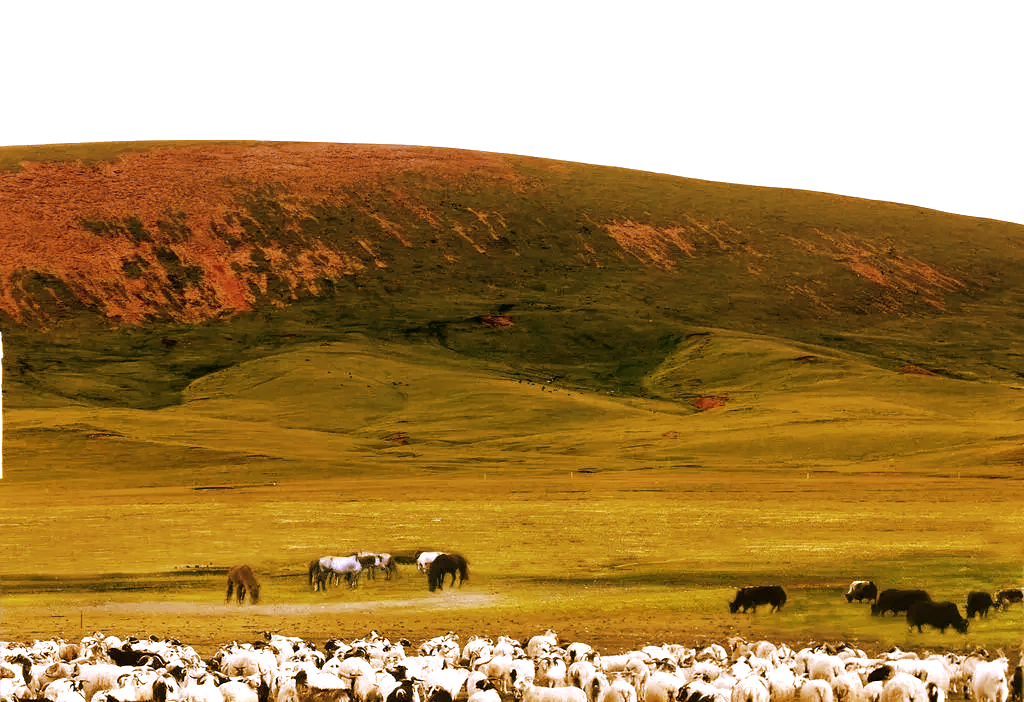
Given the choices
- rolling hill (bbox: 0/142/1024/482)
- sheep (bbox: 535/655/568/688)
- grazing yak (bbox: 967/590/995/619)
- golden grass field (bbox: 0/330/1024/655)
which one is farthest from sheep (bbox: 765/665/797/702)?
rolling hill (bbox: 0/142/1024/482)

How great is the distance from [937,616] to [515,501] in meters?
29.3

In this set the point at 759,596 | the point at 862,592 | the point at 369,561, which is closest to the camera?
the point at 759,596

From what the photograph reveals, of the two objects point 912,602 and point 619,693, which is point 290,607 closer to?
A: point 619,693

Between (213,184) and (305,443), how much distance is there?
93.4 meters

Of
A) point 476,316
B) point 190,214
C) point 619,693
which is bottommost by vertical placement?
point 619,693

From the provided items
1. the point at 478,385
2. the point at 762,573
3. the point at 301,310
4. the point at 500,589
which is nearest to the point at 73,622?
the point at 500,589

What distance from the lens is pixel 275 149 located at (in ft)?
600

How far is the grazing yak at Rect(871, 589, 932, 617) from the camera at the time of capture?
31.2 m

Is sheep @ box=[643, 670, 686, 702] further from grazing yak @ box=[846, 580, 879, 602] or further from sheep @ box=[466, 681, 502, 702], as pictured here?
grazing yak @ box=[846, 580, 879, 602]

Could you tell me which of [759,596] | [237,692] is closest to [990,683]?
[759,596]

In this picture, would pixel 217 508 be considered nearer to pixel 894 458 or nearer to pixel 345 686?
pixel 345 686

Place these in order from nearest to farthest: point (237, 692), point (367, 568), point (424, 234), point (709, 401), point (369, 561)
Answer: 1. point (237, 692)
2. point (369, 561)
3. point (367, 568)
4. point (709, 401)
5. point (424, 234)

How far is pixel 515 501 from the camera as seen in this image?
56719mm

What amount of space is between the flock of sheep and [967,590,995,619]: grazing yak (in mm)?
7067
